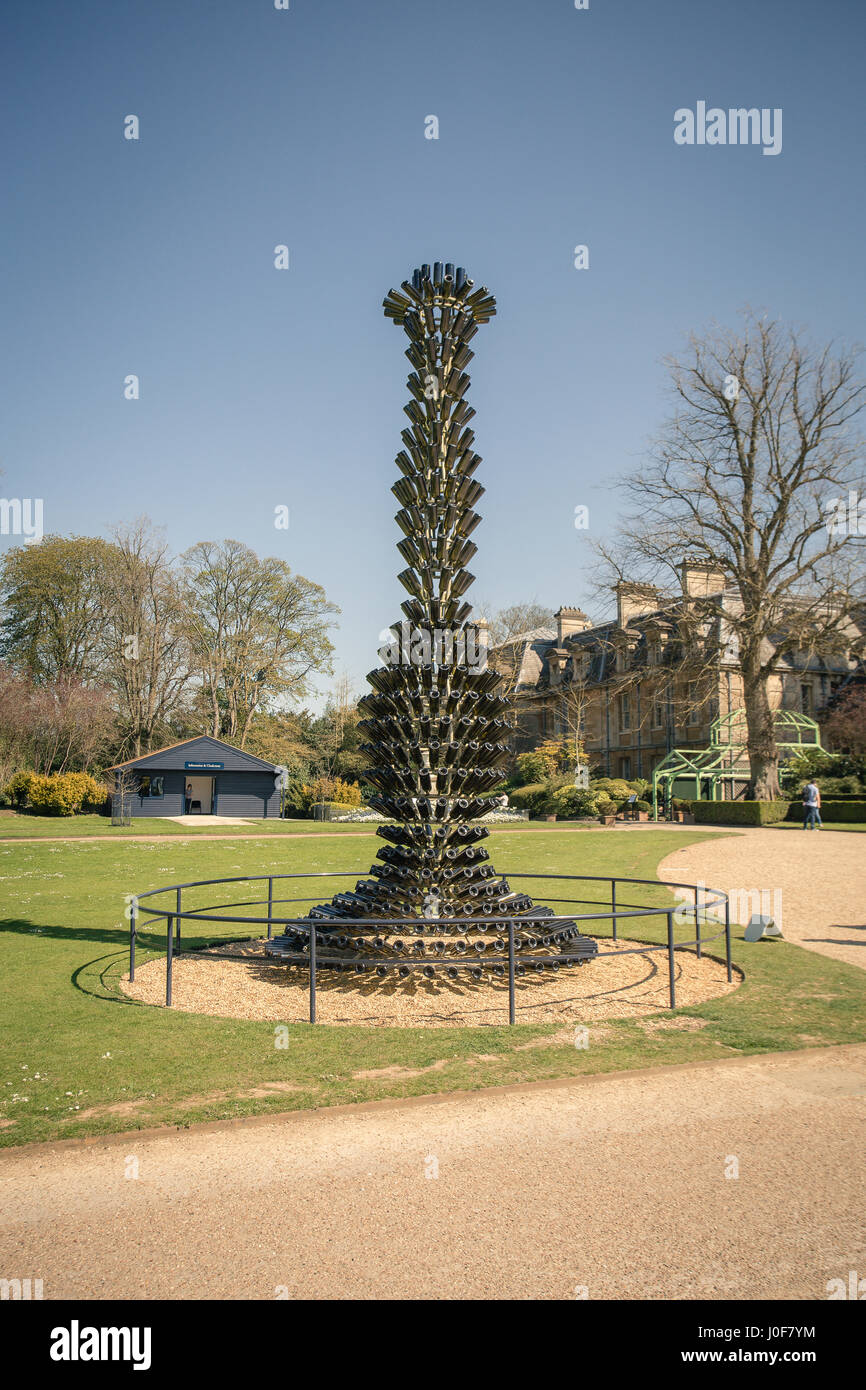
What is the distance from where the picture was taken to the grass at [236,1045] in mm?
5496

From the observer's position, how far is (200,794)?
48.6m

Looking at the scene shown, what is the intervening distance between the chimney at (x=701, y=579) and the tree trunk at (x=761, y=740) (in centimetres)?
398

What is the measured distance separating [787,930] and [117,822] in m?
27.4

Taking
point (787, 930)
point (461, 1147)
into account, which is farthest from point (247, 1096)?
point (787, 930)

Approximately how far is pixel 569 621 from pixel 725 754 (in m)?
20.3

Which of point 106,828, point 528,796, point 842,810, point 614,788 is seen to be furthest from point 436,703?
point 528,796

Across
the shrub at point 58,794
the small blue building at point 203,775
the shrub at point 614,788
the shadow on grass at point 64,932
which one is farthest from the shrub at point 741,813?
the shrub at point 58,794

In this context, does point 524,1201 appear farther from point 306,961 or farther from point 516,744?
point 516,744

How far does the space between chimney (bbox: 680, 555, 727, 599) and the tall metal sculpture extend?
24.1 m

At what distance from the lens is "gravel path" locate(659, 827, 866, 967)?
12.2 metres

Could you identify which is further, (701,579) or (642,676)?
(701,579)

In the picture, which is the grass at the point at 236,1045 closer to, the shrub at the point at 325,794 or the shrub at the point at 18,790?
the shrub at the point at 18,790

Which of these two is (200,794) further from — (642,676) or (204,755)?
(642,676)

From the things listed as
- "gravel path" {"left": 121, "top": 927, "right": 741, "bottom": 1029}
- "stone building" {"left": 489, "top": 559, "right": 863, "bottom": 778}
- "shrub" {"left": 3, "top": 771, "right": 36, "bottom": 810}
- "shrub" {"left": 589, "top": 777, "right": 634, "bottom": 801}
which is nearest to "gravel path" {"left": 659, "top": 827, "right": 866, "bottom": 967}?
"gravel path" {"left": 121, "top": 927, "right": 741, "bottom": 1029}
